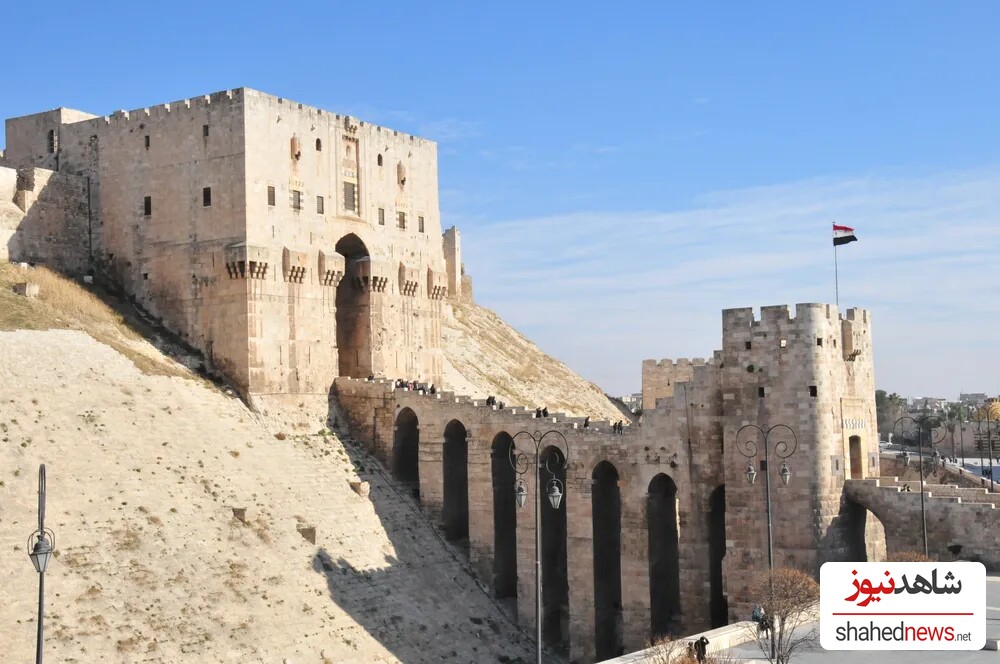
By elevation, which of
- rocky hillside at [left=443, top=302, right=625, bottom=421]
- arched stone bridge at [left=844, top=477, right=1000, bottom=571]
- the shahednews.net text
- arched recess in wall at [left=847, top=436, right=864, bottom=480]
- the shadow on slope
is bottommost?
the shadow on slope

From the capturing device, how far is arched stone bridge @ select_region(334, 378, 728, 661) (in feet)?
138

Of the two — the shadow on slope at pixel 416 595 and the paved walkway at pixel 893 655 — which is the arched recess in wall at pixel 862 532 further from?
the shadow on slope at pixel 416 595

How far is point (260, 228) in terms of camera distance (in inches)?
1972

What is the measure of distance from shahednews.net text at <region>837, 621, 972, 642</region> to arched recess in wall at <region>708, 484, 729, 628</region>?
591 inches

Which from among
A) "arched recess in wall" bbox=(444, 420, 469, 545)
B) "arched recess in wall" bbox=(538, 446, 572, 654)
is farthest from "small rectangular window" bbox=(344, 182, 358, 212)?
"arched recess in wall" bbox=(538, 446, 572, 654)

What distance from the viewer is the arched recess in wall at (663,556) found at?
43.6 meters

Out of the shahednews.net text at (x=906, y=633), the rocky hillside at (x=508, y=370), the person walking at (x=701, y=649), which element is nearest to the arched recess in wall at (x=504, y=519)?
the person walking at (x=701, y=649)

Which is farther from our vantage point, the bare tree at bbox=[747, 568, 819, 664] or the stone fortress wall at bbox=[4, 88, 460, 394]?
the stone fortress wall at bbox=[4, 88, 460, 394]

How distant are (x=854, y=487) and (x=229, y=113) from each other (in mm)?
30313

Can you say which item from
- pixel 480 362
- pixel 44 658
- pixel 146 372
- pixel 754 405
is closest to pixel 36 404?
pixel 146 372

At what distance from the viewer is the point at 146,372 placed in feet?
149

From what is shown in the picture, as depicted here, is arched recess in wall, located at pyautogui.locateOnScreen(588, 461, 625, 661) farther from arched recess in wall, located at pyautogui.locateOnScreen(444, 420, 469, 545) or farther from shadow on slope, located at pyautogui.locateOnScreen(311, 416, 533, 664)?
arched recess in wall, located at pyautogui.locateOnScreen(444, 420, 469, 545)

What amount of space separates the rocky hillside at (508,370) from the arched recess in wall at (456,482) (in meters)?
19.3

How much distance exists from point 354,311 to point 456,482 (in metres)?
10.5
